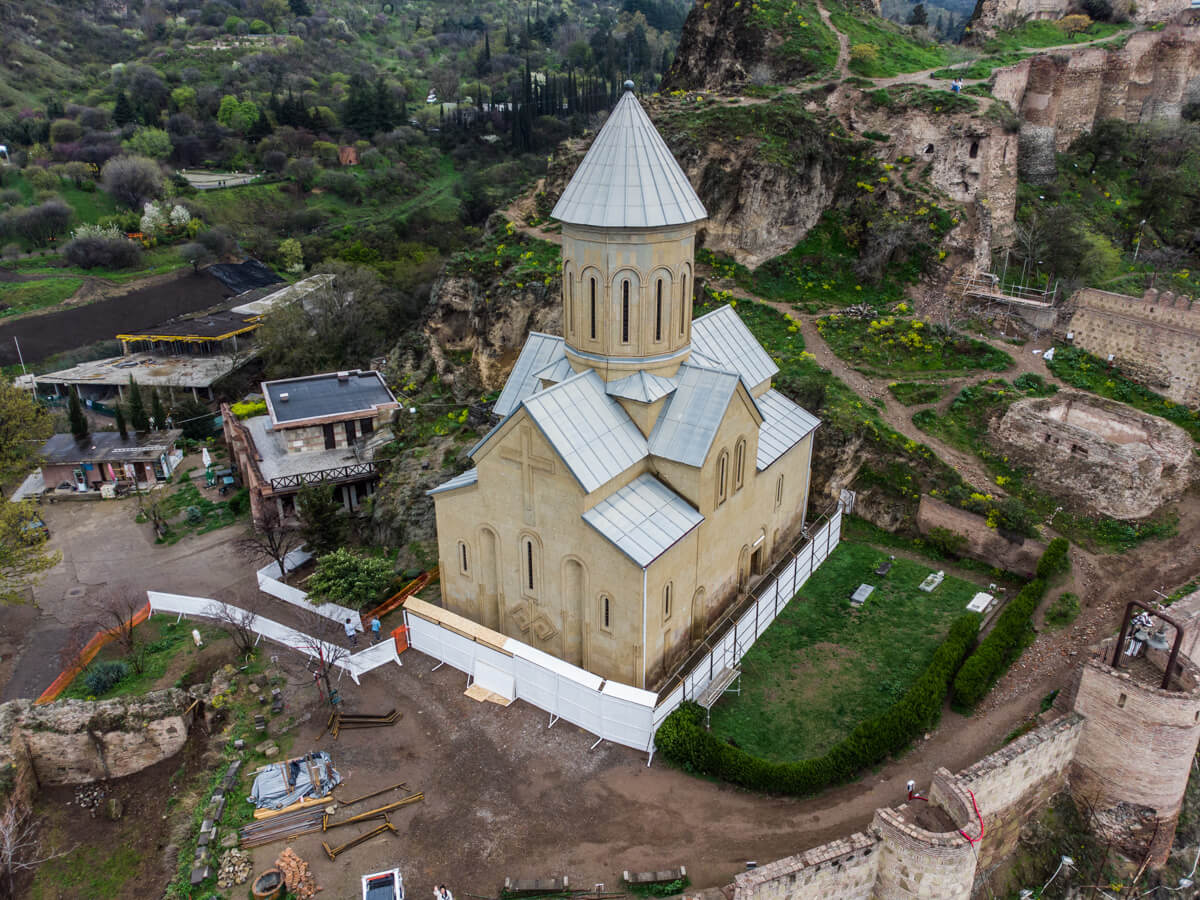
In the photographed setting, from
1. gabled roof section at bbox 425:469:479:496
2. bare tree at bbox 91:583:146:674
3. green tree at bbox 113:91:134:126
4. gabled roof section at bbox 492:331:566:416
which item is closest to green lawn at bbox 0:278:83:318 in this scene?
green tree at bbox 113:91:134:126

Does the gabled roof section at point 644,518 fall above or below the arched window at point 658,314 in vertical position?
below

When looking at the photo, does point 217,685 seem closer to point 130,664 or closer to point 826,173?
point 130,664

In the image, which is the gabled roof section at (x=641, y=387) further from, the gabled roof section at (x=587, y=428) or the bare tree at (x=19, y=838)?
the bare tree at (x=19, y=838)

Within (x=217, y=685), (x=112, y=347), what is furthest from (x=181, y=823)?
(x=112, y=347)

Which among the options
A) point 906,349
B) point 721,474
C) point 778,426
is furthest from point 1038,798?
point 906,349

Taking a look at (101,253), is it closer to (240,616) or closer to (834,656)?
(240,616)

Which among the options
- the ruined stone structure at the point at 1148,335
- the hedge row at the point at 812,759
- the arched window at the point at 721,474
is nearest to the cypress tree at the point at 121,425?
the arched window at the point at 721,474
